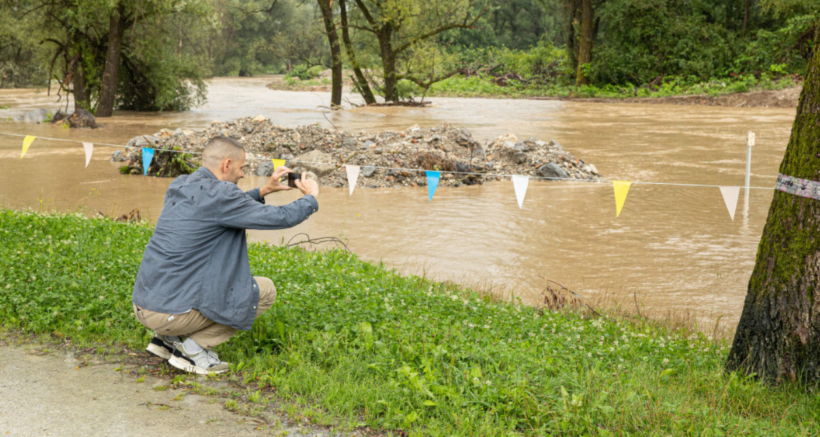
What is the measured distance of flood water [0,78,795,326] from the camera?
28.5 ft

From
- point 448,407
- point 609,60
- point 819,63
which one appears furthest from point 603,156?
point 609,60

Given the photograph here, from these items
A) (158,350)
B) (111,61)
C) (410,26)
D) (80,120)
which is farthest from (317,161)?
(410,26)

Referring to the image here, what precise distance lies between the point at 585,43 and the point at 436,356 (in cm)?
3978

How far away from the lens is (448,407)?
3783mm

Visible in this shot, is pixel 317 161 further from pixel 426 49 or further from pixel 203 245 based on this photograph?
pixel 426 49

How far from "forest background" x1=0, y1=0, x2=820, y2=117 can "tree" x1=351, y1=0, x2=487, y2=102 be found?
0.19ft

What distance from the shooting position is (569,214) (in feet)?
41.5

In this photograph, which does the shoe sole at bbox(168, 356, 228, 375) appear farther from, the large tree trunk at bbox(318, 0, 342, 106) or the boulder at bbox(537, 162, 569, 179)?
the large tree trunk at bbox(318, 0, 342, 106)

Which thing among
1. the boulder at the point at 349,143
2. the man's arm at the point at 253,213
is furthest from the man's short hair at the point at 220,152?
the boulder at the point at 349,143

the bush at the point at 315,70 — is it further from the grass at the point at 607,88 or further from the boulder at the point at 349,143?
the boulder at the point at 349,143

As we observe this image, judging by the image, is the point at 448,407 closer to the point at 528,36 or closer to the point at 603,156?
the point at 603,156

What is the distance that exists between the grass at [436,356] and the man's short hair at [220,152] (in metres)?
1.27

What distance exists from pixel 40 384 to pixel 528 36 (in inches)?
2955

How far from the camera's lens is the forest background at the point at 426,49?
2866cm
